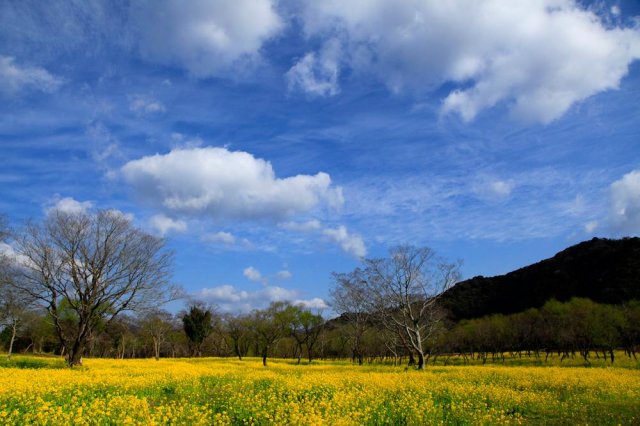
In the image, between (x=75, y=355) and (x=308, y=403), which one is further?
(x=75, y=355)

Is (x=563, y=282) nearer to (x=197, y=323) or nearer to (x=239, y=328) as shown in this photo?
(x=239, y=328)

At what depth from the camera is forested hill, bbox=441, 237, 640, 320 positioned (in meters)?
79.9

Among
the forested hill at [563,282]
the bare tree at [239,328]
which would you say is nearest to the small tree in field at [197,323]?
the bare tree at [239,328]

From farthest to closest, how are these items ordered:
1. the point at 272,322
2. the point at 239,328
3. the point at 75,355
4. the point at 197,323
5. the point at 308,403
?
the point at 197,323 → the point at 239,328 → the point at 272,322 → the point at 75,355 → the point at 308,403

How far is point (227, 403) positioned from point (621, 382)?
19.5m

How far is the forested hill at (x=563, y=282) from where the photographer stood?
7986cm

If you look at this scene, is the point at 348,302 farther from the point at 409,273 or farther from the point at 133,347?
the point at 133,347

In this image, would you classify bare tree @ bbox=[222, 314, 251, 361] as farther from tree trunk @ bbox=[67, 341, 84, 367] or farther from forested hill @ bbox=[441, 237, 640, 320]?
forested hill @ bbox=[441, 237, 640, 320]

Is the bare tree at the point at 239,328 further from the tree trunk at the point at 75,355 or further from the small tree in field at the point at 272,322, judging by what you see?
the tree trunk at the point at 75,355

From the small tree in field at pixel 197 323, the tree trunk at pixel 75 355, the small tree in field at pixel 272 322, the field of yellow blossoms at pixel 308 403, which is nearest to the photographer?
the field of yellow blossoms at pixel 308 403

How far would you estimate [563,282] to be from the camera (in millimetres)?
97062

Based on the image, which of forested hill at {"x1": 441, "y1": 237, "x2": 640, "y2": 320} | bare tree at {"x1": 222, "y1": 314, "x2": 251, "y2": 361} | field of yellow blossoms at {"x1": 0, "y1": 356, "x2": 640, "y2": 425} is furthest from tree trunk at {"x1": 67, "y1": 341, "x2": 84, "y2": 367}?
forested hill at {"x1": 441, "y1": 237, "x2": 640, "y2": 320}

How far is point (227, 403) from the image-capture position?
12281 millimetres

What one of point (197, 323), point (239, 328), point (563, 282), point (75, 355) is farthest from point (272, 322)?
point (563, 282)
